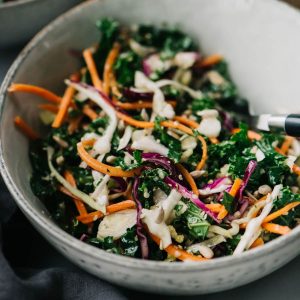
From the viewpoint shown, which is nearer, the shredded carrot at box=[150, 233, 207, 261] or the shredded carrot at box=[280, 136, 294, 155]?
the shredded carrot at box=[150, 233, 207, 261]

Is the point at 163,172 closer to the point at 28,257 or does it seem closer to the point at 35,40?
the point at 28,257

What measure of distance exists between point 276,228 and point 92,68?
0.78m

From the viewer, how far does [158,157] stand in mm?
1460

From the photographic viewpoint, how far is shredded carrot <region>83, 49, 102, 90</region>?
1.72 meters

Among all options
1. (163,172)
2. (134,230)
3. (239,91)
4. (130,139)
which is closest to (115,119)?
(130,139)

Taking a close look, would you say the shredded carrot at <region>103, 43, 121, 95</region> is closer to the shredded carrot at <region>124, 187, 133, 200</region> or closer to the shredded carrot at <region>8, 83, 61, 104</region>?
the shredded carrot at <region>8, 83, 61, 104</region>

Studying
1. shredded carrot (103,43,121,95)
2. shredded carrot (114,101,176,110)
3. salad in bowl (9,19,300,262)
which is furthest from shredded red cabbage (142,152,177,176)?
shredded carrot (103,43,121,95)

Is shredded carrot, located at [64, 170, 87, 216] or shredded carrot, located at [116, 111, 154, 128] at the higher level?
shredded carrot, located at [116, 111, 154, 128]

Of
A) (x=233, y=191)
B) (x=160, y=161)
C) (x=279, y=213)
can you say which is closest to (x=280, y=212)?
(x=279, y=213)

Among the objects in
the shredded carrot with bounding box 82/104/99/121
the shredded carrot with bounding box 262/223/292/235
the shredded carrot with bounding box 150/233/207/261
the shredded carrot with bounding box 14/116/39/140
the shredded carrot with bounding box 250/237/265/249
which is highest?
the shredded carrot with bounding box 262/223/292/235

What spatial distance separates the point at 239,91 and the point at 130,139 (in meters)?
0.52

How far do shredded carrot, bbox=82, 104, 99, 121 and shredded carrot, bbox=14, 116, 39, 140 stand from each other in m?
0.17

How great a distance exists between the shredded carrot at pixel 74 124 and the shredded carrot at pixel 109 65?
0.12 meters

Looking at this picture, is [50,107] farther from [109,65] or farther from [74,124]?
[109,65]
